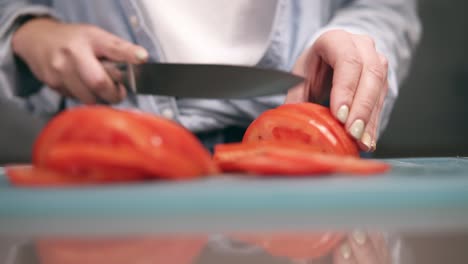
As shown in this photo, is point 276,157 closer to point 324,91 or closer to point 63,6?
point 324,91

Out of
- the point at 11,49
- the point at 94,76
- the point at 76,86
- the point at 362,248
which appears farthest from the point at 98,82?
the point at 362,248

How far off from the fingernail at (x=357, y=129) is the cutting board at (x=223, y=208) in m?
0.30

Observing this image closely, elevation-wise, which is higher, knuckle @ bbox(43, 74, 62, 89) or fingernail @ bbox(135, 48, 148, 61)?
fingernail @ bbox(135, 48, 148, 61)

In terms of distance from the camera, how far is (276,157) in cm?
64

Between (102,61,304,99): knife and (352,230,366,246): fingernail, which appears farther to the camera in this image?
(102,61,304,99): knife

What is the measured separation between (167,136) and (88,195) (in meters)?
0.13

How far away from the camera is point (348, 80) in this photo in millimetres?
951

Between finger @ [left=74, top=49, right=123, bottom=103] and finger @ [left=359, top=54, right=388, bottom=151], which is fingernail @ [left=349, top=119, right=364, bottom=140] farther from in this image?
finger @ [left=74, top=49, right=123, bottom=103]

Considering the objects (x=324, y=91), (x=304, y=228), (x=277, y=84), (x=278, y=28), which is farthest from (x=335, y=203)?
(x=278, y=28)

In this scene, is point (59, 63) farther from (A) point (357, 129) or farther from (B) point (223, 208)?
(B) point (223, 208)

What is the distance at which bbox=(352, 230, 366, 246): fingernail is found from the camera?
449 mm

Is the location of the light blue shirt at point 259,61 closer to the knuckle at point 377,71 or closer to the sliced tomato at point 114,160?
the knuckle at point 377,71

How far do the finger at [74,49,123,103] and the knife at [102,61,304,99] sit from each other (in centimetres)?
3

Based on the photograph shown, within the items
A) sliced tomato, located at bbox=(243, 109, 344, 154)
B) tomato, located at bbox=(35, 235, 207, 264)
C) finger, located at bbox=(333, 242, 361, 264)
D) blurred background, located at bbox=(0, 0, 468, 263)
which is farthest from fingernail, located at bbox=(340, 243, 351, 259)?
blurred background, located at bbox=(0, 0, 468, 263)
